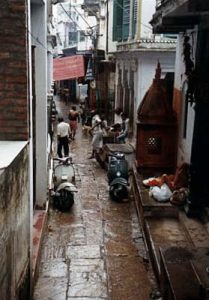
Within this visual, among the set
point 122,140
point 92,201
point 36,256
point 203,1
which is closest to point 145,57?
point 122,140

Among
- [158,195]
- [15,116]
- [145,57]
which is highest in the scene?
[145,57]

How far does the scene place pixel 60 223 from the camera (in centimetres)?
1042

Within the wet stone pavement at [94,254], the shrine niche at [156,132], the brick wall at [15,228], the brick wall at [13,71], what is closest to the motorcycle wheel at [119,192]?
the wet stone pavement at [94,254]

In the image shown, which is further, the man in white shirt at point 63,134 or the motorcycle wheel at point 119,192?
the man in white shirt at point 63,134

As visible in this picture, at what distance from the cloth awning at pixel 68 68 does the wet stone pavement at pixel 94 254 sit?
11089 millimetres

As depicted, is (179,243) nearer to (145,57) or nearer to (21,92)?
(21,92)

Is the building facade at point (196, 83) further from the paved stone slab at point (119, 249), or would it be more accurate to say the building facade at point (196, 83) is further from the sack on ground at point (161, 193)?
the paved stone slab at point (119, 249)

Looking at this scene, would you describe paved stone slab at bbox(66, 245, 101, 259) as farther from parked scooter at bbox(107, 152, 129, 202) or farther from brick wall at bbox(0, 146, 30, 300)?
parked scooter at bbox(107, 152, 129, 202)

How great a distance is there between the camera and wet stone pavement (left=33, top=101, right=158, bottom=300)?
745cm

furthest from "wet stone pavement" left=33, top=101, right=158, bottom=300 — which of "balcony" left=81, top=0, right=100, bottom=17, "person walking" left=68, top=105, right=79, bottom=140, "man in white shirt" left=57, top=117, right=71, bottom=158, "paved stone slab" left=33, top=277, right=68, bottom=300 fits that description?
"balcony" left=81, top=0, right=100, bottom=17

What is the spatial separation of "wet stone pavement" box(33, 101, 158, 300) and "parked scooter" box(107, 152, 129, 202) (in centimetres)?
27

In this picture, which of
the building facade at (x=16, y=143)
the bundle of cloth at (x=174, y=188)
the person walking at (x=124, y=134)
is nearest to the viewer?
the building facade at (x=16, y=143)

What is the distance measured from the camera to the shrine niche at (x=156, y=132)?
1218 centimetres

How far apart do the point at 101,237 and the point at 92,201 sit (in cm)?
252
